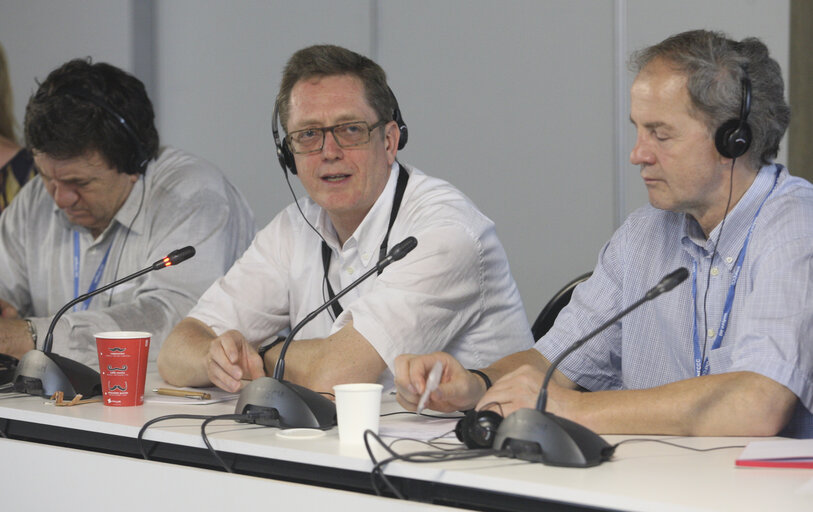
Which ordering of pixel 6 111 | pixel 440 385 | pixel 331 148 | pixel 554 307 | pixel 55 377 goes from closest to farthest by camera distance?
pixel 440 385
pixel 55 377
pixel 331 148
pixel 554 307
pixel 6 111

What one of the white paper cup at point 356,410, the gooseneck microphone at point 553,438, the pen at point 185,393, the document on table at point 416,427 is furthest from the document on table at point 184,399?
the gooseneck microphone at point 553,438

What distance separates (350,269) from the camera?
2271mm

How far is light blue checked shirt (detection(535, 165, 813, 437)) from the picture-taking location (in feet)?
5.31

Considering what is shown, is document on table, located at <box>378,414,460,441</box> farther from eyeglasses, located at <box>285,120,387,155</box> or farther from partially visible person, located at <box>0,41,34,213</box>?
partially visible person, located at <box>0,41,34,213</box>

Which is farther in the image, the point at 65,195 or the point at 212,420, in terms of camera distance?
the point at 65,195

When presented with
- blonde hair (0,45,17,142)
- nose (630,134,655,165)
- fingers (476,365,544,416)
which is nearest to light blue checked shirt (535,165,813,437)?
nose (630,134,655,165)

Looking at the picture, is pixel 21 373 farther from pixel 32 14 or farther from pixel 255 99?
pixel 32 14

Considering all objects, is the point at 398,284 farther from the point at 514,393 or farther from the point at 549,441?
the point at 549,441

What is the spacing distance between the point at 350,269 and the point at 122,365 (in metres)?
0.64

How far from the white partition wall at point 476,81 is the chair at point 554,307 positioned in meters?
1.35

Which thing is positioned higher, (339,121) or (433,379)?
(339,121)

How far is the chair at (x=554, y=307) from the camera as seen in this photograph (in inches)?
90.4

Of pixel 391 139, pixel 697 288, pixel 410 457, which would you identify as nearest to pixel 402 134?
pixel 391 139

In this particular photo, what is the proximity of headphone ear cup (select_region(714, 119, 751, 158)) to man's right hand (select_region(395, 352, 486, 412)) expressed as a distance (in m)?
0.61
